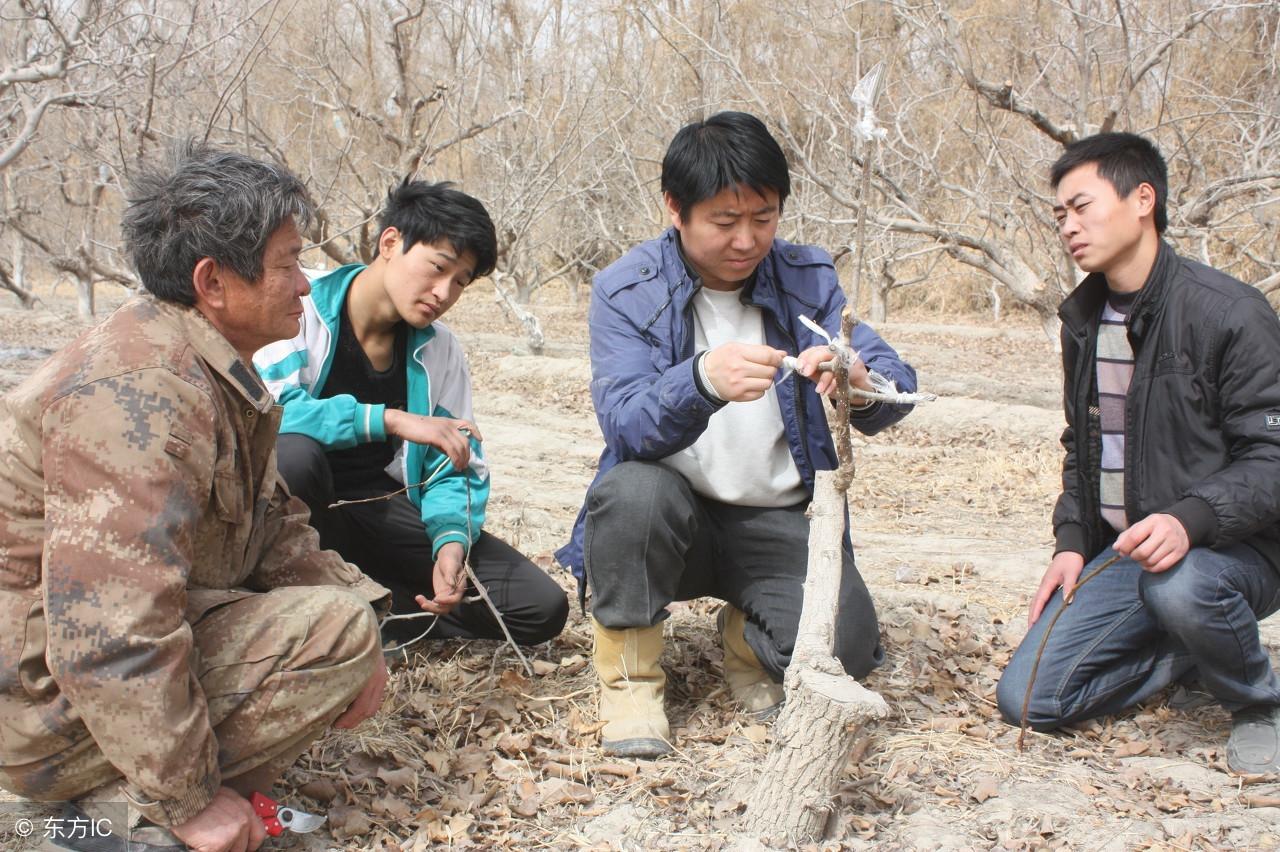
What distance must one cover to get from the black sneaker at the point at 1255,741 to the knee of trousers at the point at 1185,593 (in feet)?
0.97

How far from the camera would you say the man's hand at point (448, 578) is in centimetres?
260

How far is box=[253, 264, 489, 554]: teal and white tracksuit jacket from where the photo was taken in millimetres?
2621

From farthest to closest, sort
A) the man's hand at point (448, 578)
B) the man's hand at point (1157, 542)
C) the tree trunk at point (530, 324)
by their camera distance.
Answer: the tree trunk at point (530, 324) → the man's hand at point (448, 578) → the man's hand at point (1157, 542)

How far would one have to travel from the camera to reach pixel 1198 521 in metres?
2.29

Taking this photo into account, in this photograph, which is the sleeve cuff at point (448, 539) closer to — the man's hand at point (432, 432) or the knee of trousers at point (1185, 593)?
the man's hand at point (432, 432)

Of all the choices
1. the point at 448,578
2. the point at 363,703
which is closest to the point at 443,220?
the point at 448,578

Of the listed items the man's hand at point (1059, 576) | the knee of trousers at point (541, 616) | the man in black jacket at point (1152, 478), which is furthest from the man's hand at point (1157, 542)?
the knee of trousers at point (541, 616)

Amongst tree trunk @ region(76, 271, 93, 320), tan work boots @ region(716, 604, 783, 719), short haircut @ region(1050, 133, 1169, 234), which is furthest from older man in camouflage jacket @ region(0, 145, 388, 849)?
tree trunk @ region(76, 271, 93, 320)

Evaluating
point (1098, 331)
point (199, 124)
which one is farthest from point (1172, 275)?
point (199, 124)

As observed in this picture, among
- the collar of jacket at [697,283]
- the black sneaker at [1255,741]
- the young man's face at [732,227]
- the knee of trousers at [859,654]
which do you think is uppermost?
the young man's face at [732,227]

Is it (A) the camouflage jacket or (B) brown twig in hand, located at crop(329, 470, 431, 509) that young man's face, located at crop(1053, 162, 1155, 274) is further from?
(A) the camouflage jacket

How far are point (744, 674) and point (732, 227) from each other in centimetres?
112

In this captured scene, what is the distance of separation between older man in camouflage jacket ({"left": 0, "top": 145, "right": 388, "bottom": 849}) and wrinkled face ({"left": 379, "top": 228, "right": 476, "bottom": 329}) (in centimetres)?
65

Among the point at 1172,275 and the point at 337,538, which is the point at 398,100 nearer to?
the point at 337,538
